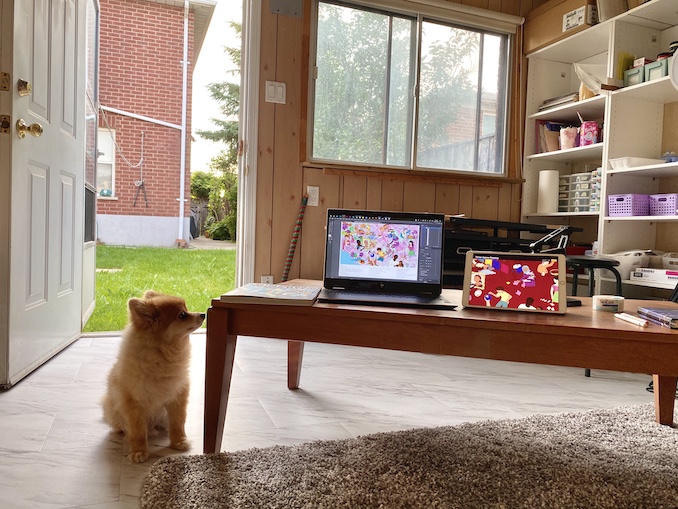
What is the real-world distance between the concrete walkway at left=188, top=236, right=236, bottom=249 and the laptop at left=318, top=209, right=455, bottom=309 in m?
7.34

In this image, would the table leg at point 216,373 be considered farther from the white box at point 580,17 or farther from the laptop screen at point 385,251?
the white box at point 580,17

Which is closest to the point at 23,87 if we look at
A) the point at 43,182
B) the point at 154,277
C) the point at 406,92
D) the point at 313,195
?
the point at 43,182

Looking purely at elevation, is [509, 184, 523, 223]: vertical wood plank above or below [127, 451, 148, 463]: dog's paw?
above

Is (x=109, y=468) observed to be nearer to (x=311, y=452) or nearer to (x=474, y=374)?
(x=311, y=452)

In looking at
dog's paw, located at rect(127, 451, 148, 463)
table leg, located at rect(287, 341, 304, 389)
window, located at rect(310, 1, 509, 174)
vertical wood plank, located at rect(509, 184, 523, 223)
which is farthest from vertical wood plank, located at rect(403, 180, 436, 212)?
dog's paw, located at rect(127, 451, 148, 463)

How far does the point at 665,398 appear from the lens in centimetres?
204

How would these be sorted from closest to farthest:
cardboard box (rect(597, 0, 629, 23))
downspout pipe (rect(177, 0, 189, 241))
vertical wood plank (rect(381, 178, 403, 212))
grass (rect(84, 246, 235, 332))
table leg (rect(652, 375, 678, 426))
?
1. table leg (rect(652, 375, 678, 426))
2. cardboard box (rect(597, 0, 629, 23))
3. vertical wood plank (rect(381, 178, 403, 212))
4. grass (rect(84, 246, 235, 332))
5. downspout pipe (rect(177, 0, 189, 241))

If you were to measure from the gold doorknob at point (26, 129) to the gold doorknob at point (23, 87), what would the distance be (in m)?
0.11

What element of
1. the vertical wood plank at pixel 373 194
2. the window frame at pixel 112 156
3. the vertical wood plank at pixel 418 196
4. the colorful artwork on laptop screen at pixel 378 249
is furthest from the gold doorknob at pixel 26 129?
the window frame at pixel 112 156

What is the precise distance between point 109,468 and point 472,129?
3.30 meters

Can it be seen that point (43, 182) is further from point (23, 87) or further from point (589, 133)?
point (589, 133)

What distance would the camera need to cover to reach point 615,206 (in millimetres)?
3248

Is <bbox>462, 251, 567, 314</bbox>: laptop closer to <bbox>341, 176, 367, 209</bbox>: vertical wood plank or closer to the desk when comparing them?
the desk

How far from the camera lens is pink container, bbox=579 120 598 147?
3531 mm
